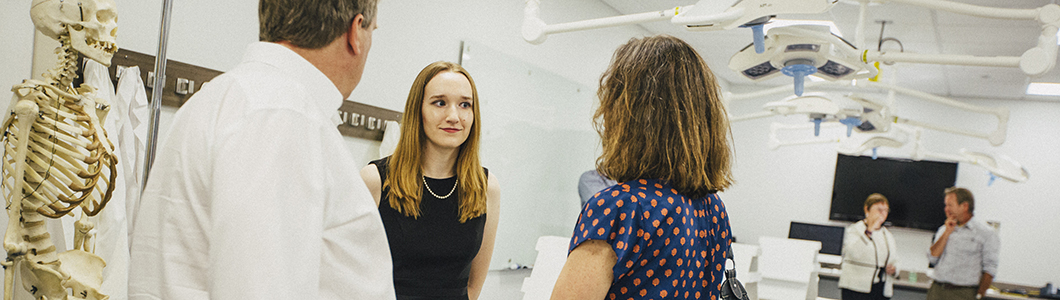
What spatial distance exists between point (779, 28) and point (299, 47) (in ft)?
6.81

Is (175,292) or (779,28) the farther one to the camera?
(779,28)

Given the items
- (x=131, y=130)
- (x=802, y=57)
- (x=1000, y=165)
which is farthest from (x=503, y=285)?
(x=1000, y=165)

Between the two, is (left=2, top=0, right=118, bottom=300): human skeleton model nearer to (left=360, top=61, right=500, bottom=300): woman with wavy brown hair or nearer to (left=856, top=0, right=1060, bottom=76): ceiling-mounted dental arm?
(left=360, top=61, right=500, bottom=300): woman with wavy brown hair

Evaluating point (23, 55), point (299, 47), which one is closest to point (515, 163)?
point (23, 55)

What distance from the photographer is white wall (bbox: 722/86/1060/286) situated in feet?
23.2

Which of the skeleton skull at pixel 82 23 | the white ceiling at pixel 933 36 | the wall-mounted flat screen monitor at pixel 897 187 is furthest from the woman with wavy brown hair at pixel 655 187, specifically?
the wall-mounted flat screen monitor at pixel 897 187

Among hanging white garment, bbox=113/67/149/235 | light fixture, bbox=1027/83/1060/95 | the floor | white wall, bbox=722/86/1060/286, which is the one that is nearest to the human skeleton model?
hanging white garment, bbox=113/67/149/235

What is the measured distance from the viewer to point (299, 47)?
0.84 meters

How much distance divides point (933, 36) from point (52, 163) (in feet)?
17.9

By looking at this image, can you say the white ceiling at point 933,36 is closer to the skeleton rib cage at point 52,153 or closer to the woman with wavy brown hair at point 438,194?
the woman with wavy brown hair at point 438,194

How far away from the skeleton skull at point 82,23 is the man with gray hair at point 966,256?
16.6 feet

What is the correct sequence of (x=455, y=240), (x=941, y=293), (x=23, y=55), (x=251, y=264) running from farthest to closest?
(x=941, y=293) < (x=23, y=55) < (x=455, y=240) < (x=251, y=264)

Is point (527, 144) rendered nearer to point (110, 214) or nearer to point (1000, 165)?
point (110, 214)

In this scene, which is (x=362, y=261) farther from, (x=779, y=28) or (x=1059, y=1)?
(x=1059, y=1)
